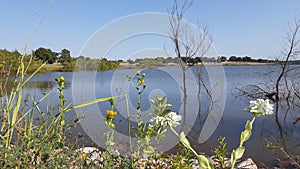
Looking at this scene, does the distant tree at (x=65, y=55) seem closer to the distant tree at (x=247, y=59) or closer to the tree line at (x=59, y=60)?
the tree line at (x=59, y=60)

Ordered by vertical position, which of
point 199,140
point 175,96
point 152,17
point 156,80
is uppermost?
point 152,17

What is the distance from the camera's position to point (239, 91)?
8.35m

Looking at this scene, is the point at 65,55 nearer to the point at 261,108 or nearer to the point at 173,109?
the point at 261,108

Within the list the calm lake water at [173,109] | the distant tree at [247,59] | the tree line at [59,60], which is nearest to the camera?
the tree line at [59,60]

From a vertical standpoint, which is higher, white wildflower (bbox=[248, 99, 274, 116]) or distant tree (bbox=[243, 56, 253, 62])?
distant tree (bbox=[243, 56, 253, 62])

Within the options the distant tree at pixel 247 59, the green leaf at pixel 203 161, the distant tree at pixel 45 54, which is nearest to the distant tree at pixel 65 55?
the distant tree at pixel 45 54

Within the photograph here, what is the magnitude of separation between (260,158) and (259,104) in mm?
2601

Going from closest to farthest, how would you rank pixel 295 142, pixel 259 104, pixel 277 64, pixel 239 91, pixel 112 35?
pixel 259 104 < pixel 112 35 < pixel 295 142 < pixel 277 64 < pixel 239 91

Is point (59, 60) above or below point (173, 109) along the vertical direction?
above

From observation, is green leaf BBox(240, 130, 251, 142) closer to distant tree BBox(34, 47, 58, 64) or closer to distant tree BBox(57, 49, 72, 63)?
distant tree BBox(34, 47, 58, 64)

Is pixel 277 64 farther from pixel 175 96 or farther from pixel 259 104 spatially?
pixel 259 104

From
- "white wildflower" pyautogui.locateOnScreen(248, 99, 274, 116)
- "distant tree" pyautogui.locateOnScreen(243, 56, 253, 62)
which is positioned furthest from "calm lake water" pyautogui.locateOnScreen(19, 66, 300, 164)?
"distant tree" pyautogui.locateOnScreen(243, 56, 253, 62)

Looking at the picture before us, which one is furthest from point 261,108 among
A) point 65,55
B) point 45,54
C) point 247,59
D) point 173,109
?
point 247,59

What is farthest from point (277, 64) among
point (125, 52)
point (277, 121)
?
point (125, 52)
